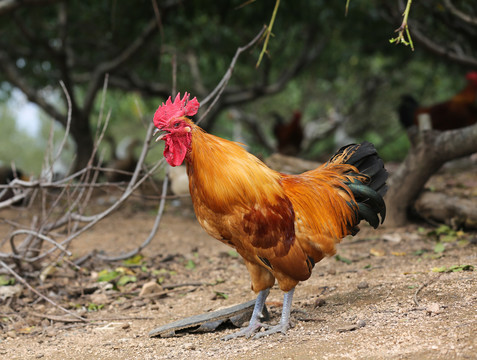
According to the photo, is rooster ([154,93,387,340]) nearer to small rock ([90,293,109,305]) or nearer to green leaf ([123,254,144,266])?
small rock ([90,293,109,305])

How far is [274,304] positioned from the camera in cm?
425

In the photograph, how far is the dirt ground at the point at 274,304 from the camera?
117 inches

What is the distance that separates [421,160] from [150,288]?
373 centimetres

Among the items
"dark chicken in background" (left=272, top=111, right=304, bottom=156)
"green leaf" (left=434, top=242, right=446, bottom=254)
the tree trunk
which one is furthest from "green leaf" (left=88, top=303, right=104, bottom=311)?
"dark chicken in background" (left=272, top=111, right=304, bottom=156)

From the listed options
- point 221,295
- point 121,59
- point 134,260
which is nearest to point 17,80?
point 121,59

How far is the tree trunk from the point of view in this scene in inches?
227

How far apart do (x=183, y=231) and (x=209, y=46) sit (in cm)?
568

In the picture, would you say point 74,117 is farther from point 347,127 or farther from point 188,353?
point 347,127

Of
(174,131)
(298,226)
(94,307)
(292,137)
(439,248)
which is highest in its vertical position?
(174,131)

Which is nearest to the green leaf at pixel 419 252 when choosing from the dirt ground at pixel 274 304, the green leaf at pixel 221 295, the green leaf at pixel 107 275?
the dirt ground at pixel 274 304

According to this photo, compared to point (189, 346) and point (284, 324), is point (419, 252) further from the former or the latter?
point (189, 346)

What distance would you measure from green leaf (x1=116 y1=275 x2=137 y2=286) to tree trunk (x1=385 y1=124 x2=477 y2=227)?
11.3 ft

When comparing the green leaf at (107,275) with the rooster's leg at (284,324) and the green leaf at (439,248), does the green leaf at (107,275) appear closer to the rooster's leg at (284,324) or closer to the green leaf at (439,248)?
the rooster's leg at (284,324)

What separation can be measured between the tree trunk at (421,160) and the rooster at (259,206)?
99.5 inches
